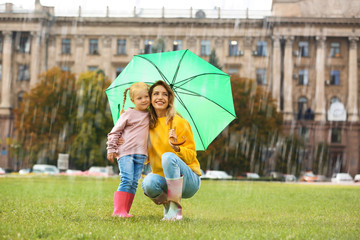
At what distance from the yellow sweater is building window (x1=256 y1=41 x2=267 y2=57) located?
60.7 m

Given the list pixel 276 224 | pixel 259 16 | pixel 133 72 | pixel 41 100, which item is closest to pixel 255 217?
pixel 276 224

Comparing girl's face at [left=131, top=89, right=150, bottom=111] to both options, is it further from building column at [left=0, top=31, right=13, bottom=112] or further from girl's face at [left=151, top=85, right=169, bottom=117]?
building column at [left=0, top=31, right=13, bottom=112]

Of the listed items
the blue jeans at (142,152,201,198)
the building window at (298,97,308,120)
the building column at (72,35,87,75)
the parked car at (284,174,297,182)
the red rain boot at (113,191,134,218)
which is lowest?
the parked car at (284,174,297,182)

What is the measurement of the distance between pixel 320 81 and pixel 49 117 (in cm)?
3081

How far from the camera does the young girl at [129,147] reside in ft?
24.6

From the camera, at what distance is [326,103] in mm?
65375

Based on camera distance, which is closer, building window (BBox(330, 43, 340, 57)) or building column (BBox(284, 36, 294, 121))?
building column (BBox(284, 36, 294, 121))

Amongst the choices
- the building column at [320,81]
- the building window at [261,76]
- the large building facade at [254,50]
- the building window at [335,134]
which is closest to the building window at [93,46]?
the large building facade at [254,50]

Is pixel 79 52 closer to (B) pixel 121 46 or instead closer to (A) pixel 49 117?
(B) pixel 121 46

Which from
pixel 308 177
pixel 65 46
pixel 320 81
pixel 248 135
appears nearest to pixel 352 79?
pixel 320 81

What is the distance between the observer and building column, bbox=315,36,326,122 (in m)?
64.4

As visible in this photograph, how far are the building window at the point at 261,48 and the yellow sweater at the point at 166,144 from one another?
199 feet

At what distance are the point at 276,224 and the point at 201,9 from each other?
63.0 m

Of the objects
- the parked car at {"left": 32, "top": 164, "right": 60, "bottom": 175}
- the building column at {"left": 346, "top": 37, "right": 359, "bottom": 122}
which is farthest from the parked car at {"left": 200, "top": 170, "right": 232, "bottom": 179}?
the building column at {"left": 346, "top": 37, "right": 359, "bottom": 122}
